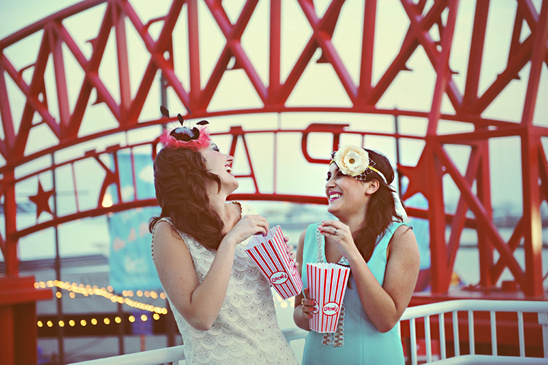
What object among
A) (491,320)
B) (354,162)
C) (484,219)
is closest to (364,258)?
(354,162)

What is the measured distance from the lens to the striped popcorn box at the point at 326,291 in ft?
7.23

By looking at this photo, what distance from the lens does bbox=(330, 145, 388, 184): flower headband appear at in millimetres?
2434

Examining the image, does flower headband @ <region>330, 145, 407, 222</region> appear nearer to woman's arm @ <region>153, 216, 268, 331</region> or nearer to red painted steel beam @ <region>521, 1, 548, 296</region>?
woman's arm @ <region>153, 216, 268, 331</region>

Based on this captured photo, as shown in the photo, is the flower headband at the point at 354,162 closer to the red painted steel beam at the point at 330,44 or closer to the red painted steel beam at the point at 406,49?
the red painted steel beam at the point at 406,49

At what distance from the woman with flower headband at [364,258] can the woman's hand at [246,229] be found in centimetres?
24

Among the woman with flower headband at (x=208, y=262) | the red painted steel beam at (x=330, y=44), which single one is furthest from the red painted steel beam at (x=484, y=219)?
the woman with flower headband at (x=208, y=262)

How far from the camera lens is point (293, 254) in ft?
7.30

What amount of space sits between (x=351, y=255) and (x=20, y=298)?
16.5ft

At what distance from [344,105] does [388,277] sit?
17.6ft

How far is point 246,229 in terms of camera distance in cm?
201

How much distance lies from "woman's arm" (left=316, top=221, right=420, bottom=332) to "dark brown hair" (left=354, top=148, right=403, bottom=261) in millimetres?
67

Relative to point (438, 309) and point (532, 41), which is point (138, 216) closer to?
point (532, 41)

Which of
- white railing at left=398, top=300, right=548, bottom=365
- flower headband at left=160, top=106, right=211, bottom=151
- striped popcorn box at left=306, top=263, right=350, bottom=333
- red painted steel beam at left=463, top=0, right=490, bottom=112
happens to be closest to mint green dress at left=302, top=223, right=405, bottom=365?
striped popcorn box at left=306, top=263, right=350, bottom=333

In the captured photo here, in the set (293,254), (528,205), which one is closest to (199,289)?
(293,254)
